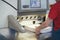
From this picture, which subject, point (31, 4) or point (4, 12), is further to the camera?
point (31, 4)

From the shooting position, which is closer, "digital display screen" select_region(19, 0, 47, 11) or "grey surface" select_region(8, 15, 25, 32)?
"grey surface" select_region(8, 15, 25, 32)

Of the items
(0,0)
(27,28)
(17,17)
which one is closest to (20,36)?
(27,28)

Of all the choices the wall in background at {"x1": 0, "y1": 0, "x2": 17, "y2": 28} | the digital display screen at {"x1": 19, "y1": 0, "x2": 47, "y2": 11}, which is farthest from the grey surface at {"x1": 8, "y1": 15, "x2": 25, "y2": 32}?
the digital display screen at {"x1": 19, "y1": 0, "x2": 47, "y2": 11}

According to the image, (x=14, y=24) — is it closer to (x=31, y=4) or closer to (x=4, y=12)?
(x=4, y=12)

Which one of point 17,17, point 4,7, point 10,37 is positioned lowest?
point 10,37

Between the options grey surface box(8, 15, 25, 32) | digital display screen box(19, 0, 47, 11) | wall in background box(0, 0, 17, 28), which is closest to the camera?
grey surface box(8, 15, 25, 32)

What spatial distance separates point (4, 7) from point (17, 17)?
24 centimetres

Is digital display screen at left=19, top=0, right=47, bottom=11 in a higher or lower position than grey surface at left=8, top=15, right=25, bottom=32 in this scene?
higher

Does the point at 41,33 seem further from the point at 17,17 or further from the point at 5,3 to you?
the point at 5,3

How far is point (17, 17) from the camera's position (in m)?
2.37

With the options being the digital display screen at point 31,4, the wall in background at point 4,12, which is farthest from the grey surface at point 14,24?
the digital display screen at point 31,4

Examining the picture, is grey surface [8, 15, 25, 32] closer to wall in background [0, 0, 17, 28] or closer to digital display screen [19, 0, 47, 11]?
wall in background [0, 0, 17, 28]

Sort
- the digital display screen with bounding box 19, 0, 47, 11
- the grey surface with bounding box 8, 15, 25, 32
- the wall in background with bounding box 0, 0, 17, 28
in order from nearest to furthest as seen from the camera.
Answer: the grey surface with bounding box 8, 15, 25, 32, the wall in background with bounding box 0, 0, 17, 28, the digital display screen with bounding box 19, 0, 47, 11

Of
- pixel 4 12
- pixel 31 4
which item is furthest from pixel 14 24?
pixel 31 4
